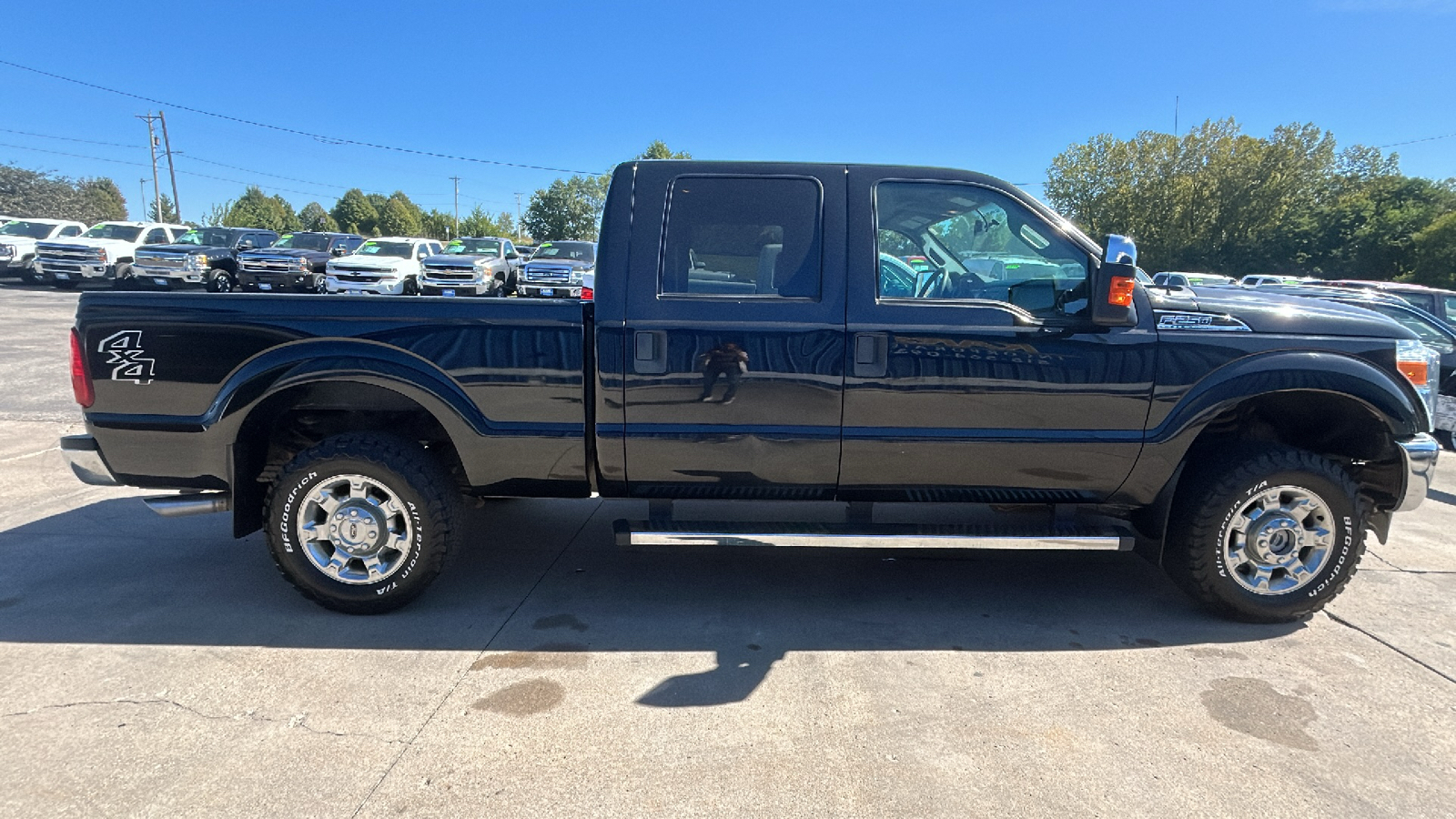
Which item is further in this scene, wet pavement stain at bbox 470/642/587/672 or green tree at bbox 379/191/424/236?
green tree at bbox 379/191/424/236

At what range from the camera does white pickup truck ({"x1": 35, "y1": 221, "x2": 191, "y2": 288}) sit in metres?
22.5

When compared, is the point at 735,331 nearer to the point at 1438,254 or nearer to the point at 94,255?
the point at 94,255

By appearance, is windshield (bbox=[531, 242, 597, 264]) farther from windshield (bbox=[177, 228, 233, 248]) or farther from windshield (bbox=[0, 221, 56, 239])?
windshield (bbox=[0, 221, 56, 239])

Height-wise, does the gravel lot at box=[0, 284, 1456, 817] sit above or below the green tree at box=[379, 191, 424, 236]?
below

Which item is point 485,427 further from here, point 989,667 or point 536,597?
point 989,667

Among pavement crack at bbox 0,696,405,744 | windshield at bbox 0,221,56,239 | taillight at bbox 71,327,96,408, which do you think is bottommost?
pavement crack at bbox 0,696,405,744

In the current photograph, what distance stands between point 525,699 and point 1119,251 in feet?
9.36

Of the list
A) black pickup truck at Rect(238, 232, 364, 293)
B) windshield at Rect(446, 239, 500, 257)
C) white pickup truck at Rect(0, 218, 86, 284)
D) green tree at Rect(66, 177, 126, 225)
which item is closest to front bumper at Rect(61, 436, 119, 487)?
windshield at Rect(446, 239, 500, 257)

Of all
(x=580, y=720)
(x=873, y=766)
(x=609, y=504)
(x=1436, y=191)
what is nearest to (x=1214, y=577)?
(x=873, y=766)

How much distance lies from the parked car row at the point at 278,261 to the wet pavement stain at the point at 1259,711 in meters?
16.4

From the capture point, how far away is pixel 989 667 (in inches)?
134

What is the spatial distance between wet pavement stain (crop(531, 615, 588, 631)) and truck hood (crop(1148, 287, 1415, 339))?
9.40ft

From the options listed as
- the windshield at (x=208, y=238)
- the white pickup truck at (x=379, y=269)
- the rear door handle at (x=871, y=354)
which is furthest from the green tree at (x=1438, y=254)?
the windshield at (x=208, y=238)

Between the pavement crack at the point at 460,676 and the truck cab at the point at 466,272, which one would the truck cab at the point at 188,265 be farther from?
the pavement crack at the point at 460,676
